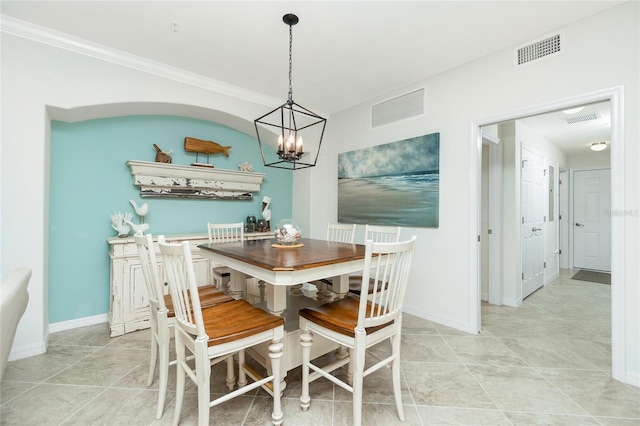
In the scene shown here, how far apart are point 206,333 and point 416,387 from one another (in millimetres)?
1456

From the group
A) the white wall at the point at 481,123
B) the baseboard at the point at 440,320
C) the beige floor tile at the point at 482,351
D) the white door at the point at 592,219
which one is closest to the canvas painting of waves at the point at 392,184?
the white wall at the point at 481,123

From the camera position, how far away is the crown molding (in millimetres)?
2287

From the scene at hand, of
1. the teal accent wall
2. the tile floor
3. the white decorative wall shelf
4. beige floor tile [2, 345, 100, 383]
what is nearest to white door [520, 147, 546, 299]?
the tile floor

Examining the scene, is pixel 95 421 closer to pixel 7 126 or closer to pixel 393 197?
pixel 7 126

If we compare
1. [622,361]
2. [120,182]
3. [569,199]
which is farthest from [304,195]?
[569,199]

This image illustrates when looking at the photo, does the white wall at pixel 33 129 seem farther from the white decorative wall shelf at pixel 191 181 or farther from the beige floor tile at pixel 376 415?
the beige floor tile at pixel 376 415

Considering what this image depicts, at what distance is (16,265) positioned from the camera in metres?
2.24

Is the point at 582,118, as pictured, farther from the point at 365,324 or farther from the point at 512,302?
the point at 365,324

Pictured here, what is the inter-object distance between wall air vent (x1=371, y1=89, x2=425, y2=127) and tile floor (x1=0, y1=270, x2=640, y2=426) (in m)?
2.45

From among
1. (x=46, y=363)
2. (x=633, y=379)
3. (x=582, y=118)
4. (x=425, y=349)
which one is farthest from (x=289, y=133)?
(x=582, y=118)

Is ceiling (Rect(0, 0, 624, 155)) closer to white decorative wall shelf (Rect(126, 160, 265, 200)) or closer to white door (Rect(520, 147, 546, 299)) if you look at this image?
white decorative wall shelf (Rect(126, 160, 265, 200))

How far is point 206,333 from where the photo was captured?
56.0 inches

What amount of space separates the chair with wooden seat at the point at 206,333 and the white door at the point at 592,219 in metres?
7.09

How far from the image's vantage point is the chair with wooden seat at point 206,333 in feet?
4.43
